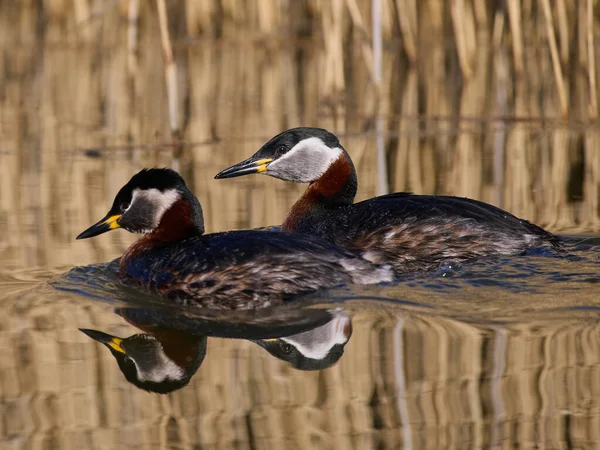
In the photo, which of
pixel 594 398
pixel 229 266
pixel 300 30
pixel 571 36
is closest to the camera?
pixel 594 398

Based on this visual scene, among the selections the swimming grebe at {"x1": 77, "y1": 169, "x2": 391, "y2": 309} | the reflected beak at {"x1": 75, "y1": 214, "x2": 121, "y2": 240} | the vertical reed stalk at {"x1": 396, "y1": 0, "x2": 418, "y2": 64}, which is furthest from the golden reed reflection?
the vertical reed stalk at {"x1": 396, "y1": 0, "x2": 418, "y2": 64}

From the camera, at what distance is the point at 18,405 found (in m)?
4.74

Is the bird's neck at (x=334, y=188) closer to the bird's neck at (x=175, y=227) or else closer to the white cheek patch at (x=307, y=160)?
the white cheek patch at (x=307, y=160)

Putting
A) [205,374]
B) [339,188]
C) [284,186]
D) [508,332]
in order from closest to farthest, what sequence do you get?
[205,374], [508,332], [339,188], [284,186]

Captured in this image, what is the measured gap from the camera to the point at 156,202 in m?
6.77

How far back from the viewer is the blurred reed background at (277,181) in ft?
14.8

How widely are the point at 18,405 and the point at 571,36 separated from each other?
513 inches

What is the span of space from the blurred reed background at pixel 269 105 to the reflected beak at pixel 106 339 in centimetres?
141

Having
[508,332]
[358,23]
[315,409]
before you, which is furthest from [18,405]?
[358,23]

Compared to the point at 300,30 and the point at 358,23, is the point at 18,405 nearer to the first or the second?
the point at 358,23

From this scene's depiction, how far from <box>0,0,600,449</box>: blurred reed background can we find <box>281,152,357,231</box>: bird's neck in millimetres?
398

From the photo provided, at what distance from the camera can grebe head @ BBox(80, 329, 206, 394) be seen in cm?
505

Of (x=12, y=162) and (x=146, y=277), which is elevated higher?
(x=12, y=162)

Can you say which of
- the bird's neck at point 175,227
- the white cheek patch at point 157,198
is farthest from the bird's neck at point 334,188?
the white cheek patch at point 157,198
